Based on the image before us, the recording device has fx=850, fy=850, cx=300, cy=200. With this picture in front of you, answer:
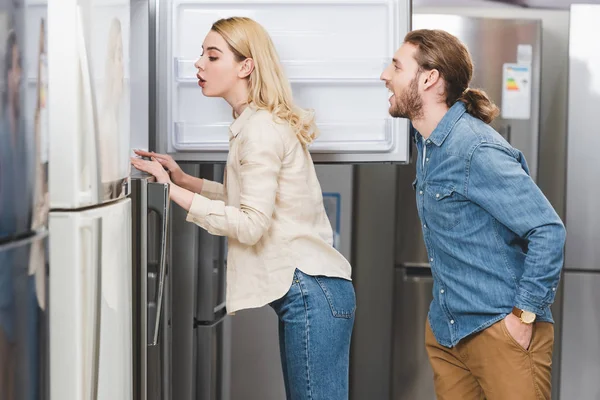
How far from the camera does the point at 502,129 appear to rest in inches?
117

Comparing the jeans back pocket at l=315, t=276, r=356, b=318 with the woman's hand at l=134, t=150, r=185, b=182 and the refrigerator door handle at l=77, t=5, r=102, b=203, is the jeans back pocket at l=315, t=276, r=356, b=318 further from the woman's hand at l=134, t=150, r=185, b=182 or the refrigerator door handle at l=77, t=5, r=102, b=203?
the refrigerator door handle at l=77, t=5, r=102, b=203

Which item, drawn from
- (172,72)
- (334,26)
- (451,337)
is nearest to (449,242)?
(451,337)

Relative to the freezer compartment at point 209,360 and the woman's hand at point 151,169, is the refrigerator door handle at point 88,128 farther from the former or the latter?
the freezer compartment at point 209,360

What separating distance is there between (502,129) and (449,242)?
1247 mm

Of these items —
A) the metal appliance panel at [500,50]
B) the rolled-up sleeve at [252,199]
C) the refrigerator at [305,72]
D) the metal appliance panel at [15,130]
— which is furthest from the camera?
the metal appliance panel at [500,50]

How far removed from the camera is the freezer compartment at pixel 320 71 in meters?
2.16

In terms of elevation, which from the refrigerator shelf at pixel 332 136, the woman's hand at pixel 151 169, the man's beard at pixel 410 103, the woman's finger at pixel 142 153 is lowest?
the woman's hand at pixel 151 169

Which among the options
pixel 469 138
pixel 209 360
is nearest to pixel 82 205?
pixel 469 138

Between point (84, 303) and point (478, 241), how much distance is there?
853mm

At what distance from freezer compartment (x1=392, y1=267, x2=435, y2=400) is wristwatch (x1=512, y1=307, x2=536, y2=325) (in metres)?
1.26

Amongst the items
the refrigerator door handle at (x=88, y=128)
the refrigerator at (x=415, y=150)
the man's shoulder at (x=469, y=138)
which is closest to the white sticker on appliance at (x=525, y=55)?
the refrigerator at (x=415, y=150)

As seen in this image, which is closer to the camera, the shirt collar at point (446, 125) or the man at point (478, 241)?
the man at point (478, 241)

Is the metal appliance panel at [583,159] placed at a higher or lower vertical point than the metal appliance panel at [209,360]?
higher

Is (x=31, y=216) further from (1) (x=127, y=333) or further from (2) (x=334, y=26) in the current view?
(2) (x=334, y=26)
